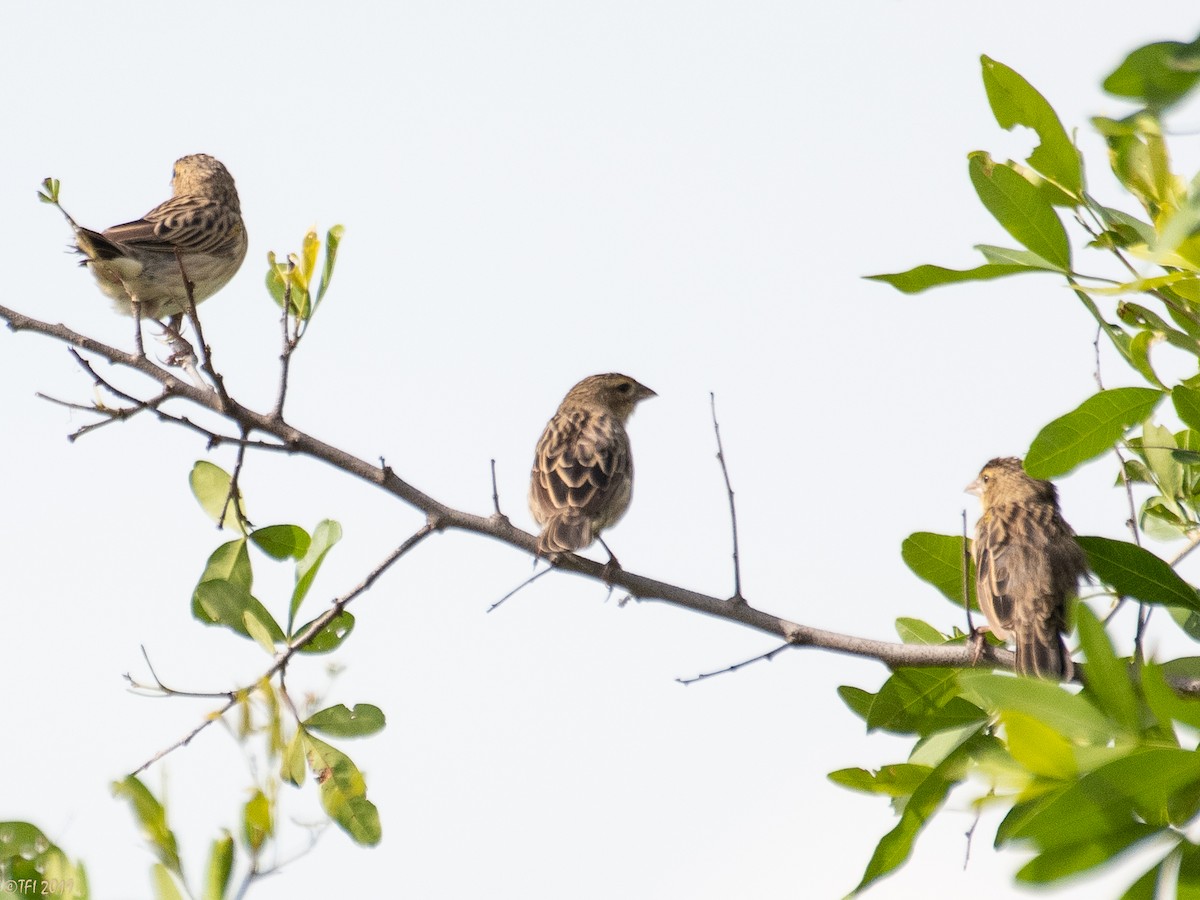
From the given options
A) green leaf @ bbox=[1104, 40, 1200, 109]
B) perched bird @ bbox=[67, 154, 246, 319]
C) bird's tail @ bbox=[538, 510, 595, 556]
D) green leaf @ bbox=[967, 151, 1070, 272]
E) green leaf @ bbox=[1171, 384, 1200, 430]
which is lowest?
green leaf @ bbox=[1104, 40, 1200, 109]

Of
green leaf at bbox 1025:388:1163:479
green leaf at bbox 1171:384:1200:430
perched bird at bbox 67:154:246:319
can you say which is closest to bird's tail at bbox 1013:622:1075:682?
green leaf at bbox 1025:388:1163:479

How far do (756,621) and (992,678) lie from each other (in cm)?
223

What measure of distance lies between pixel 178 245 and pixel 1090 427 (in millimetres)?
5380

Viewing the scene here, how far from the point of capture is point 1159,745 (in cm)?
212

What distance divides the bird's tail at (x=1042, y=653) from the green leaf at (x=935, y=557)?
72cm

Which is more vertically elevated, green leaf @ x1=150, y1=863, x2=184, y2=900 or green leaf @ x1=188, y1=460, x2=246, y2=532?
green leaf @ x1=188, y1=460, x2=246, y2=532

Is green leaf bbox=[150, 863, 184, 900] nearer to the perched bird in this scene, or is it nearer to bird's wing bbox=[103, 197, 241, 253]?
the perched bird

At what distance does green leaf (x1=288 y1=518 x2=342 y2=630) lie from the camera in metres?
4.29

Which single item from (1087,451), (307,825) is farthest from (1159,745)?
(1087,451)

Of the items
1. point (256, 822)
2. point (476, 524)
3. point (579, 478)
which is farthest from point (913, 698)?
point (579, 478)

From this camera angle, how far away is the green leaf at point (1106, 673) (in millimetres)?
2125

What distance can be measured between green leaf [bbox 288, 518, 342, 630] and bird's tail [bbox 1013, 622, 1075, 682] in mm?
2563

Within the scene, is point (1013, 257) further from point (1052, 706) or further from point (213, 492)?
point (213, 492)

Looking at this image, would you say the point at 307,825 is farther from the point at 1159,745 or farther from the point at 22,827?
the point at 1159,745
